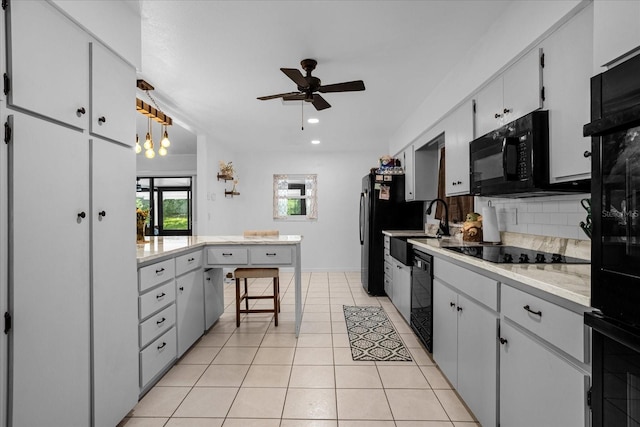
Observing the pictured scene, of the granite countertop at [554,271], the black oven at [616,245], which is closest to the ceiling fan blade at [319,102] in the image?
the granite countertop at [554,271]

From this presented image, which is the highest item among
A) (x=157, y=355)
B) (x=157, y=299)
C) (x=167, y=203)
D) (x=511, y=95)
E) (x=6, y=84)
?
(x=511, y=95)

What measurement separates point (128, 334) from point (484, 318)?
196cm

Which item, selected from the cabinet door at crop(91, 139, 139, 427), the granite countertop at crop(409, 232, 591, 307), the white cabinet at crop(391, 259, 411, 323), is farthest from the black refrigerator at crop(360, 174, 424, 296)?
the cabinet door at crop(91, 139, 139, 427)

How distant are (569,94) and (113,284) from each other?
98.0 inches

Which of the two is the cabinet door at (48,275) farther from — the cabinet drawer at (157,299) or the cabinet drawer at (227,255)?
the cabinet drawer at (227,255)

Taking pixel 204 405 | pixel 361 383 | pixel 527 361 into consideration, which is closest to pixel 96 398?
pixel 204 405

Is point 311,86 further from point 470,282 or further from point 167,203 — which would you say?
point 167,203

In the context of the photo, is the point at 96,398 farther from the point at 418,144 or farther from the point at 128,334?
the point at 418,144

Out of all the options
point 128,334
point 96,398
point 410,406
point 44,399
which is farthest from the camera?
point 410,406

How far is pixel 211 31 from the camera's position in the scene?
7.54 feet

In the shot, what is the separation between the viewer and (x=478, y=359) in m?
1.72

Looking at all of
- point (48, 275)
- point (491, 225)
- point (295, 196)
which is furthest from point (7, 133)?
point (295, 196)

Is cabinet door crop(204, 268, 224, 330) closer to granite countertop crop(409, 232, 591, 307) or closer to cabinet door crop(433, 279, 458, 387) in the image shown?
cabinet door crop(433, 279, 458, 387)

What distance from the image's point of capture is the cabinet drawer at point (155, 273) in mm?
2077
